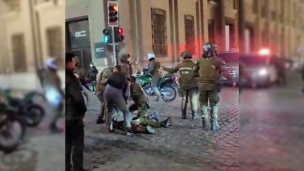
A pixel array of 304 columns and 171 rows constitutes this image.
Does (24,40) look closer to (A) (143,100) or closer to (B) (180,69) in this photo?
(A) (143,100)

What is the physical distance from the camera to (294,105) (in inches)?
38.1

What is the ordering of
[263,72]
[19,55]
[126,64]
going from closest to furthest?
[263,72] < [19,55] < [126,64]

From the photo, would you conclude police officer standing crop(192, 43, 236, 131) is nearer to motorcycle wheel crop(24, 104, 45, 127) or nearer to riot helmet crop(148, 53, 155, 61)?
riot helmet crop(148, 53, 155, 61)

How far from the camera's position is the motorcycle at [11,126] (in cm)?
153

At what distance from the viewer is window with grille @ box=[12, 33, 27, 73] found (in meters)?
1.45

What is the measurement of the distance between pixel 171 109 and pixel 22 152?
784 mm

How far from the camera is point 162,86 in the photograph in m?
1.57

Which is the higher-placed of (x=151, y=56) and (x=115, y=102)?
(x=151, y=56)

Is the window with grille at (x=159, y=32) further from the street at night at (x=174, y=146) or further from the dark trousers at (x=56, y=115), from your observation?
the dark trousers at (x=56, y=115)

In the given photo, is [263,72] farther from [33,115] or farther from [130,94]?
[33,115]

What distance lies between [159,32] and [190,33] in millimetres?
151

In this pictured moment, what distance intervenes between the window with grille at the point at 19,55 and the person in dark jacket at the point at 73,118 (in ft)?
0.63

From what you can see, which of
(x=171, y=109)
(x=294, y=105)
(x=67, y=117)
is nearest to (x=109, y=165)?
(x=67, y=117)

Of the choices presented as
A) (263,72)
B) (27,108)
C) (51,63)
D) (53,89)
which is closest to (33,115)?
(27,108)
